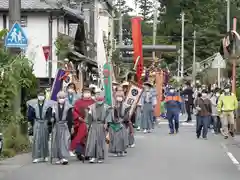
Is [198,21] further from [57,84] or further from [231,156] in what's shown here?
[231,156]

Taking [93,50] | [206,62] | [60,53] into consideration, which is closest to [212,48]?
[206,62]

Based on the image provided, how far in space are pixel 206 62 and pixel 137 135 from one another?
54.6 meters

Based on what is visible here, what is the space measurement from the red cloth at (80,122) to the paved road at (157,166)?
1.70 ft

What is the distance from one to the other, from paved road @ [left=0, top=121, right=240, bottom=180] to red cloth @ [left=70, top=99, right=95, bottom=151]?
52 centimetres

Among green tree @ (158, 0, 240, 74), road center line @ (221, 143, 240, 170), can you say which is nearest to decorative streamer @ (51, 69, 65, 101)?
road center line @ (221, 143, 240, 170)

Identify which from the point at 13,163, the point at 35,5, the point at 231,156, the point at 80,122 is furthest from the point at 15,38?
the point at 35,5

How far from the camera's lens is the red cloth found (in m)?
16.3

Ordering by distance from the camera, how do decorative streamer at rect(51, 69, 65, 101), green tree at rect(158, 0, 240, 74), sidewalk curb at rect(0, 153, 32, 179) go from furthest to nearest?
green tree at rect(158, 0, 240, 74)
decorative streamer at rect(51, 69, 65, 101)
sidewalk curb at rect(0, 153, 32, 179)

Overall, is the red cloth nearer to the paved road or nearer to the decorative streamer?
the paved road

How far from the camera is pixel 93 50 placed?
52.4 metres

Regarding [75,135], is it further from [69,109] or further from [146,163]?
[146,163]

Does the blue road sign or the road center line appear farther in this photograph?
the blue road sign

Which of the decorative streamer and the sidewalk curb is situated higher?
the decorative streamer

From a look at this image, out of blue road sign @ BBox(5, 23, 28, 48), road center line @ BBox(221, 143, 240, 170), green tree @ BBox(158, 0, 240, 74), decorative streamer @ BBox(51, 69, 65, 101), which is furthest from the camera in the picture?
green tree @ BBox(158, 0, 240, 74)
